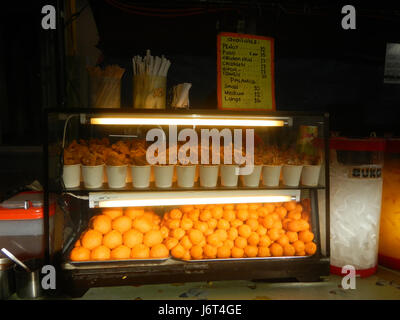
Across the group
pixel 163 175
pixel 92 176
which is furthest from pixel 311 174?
pixel 92 176

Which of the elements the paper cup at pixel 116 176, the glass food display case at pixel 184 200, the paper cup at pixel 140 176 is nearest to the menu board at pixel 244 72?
the glass food display case at pixel 184 200

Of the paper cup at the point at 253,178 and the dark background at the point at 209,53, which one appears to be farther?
the dark background at the point at 209,53

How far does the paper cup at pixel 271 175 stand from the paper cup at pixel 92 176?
1194mm

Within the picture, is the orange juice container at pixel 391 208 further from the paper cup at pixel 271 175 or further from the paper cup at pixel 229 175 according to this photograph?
the paper cup at pixel 229 175

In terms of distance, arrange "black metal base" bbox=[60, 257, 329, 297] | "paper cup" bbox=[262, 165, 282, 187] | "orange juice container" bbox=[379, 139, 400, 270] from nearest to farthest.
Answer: "black metal base" bbox=[60, 257, 329, 297] < "paper cup" bbox=[262, 165, 282, 187] < "orange juice container" bbox=[379, 139, 400, 270]

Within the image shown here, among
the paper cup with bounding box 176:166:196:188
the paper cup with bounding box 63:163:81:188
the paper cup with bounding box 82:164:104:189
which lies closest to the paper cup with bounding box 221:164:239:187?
the paper cup with bounding box 176:166:196:188

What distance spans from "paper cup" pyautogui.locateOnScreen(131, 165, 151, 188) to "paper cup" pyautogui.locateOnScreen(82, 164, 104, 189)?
0.23m

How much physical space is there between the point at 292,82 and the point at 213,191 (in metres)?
3.24

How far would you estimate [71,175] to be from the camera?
1.96 m

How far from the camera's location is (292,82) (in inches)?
181

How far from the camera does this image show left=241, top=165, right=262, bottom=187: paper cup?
6.89 feet

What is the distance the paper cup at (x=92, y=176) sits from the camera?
1951mm

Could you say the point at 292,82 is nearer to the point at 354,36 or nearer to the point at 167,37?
the point at 354,36

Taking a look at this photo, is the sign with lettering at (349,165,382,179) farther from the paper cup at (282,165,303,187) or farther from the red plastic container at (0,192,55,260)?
the red plastic container at (0,192,55,260)
